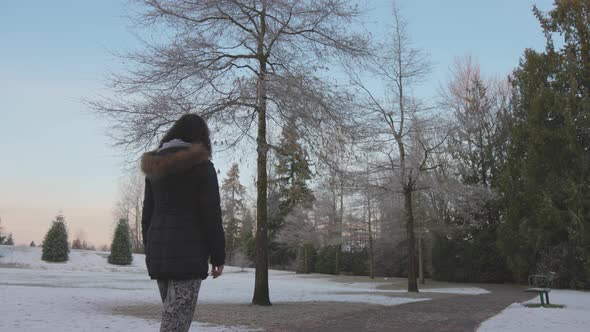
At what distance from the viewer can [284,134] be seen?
1083 centimetres

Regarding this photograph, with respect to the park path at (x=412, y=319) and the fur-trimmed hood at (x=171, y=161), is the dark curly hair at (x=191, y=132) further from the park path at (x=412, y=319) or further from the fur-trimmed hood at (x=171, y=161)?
the park path at (x=412, y=319)

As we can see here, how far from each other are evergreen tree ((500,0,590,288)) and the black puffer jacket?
18640 mm

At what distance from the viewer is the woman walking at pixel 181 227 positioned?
271 centimetres

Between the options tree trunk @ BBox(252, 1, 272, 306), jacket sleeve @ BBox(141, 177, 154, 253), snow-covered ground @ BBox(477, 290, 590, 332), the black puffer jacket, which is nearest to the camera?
the black puffer jacket

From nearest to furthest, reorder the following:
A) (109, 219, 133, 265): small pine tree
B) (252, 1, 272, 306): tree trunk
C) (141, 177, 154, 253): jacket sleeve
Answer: (141, 177, 154, 253): jacket sleeve
(252, 1, 272, 306): tree trunk
(109, 219, 133, 265): small pine tree

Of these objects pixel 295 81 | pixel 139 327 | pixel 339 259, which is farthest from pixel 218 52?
pixel 339 259

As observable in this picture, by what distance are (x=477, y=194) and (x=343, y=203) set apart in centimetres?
975

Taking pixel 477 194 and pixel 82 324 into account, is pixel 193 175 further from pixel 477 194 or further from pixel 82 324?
pixel 477 194

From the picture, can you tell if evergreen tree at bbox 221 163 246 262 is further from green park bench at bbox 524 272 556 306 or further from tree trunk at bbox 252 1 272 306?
tree trunk at bbox 252 1 272 306

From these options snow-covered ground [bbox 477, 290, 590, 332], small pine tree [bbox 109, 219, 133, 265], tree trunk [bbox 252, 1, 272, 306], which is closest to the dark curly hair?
snow-covered ground [bbox 477, 290, 590, 332]

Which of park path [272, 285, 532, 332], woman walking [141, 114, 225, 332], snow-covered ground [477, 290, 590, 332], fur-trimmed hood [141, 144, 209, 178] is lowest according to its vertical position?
park path [272, 285, 532, 332]

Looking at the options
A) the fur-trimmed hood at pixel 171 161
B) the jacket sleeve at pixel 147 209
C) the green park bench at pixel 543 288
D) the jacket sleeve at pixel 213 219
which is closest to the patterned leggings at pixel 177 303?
the jacket sleeve at pixel 213 219

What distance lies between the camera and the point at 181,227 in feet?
8.98

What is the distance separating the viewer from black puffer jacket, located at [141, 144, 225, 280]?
2.71 m
